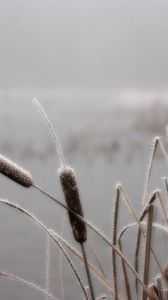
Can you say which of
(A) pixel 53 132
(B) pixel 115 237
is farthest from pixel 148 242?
(A) pixel 53 132

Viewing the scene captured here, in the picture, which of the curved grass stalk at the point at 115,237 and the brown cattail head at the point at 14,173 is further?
the curved grass stalk at the point at 115,237

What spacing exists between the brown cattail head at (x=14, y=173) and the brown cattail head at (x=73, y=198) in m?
0.07

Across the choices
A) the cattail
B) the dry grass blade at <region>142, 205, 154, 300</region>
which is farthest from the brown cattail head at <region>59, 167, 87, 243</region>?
the dry grass blade at <region>142, 205, 154, 300</region>

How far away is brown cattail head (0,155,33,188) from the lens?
49.3 inches

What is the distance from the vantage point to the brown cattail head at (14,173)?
4.11 ft

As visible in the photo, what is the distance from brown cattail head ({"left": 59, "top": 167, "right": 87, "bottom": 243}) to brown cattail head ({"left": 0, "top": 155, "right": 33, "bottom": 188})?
74 mm

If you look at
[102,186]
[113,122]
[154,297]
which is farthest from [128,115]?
[154,297]

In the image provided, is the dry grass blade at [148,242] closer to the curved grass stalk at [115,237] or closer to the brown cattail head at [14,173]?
the curved grass stalk at [115,237]

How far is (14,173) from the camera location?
1254 millimetres

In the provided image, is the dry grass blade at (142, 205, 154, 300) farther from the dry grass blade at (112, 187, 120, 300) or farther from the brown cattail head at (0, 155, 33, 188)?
the brown cattail head at (0, 155, 33, 188)

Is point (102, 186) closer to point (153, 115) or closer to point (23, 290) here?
point (23, 290)

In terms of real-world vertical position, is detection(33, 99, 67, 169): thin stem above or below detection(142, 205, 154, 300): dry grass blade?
above

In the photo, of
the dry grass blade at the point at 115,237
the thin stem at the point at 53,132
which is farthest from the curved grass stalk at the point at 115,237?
the thin stem at the point at 53,132

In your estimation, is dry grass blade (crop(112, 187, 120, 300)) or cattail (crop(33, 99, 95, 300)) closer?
cattail (crop(33, 99, 95, 300))
